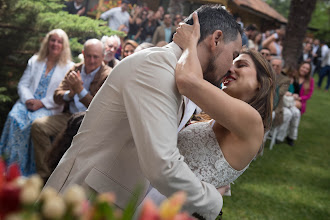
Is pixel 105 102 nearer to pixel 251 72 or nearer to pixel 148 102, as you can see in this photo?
pixel 148 102

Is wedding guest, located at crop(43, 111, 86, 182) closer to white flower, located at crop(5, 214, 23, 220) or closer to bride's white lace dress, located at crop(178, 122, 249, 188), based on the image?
bride's white lace dress, located at crop(178, 122, 249, 188)

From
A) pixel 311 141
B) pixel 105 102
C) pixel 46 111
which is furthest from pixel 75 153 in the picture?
pixel 311 141

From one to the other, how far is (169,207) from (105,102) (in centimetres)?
108

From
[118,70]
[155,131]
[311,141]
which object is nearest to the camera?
[155,131]

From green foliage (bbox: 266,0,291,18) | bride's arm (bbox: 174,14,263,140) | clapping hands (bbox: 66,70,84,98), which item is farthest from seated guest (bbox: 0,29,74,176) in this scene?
green foliage (bbox: 266,0,291,18)

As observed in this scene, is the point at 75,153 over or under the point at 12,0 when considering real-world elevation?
over

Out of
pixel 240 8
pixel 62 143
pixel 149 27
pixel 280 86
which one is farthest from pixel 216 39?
pixel 240 8

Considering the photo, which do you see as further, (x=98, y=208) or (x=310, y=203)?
(x=310, y=203)

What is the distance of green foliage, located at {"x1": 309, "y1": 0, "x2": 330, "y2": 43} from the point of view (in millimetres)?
48812

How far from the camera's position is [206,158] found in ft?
7.23

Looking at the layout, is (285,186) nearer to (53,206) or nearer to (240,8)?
(53,206)

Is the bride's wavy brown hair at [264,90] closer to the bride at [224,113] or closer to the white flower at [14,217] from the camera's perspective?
the bride at [224,113]

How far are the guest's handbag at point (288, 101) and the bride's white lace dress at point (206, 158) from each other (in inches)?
314

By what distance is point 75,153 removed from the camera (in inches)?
75.7
